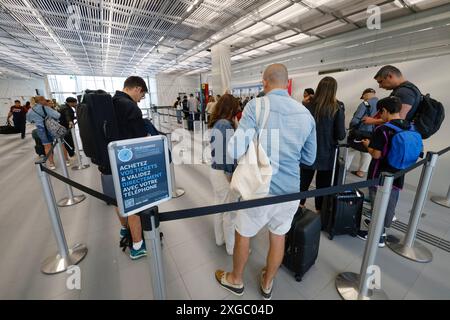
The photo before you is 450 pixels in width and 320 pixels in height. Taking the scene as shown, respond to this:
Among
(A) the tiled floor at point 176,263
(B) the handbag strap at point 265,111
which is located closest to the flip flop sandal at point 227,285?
(A) the tiled floor at point 176,263

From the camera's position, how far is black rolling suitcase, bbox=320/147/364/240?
2.04 meters

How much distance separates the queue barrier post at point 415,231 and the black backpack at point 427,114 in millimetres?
450

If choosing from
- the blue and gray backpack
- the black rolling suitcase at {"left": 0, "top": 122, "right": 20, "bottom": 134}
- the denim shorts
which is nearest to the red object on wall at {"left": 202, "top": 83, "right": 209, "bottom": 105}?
the denim shorts

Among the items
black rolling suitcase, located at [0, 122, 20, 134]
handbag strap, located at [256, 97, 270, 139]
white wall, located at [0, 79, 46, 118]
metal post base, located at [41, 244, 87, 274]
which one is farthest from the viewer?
white wall, located at [0, 79, 46, 118]

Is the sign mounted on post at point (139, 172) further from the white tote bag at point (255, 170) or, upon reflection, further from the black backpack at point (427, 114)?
the black backpack at point (427, 114)

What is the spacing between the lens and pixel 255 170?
45.1 inches

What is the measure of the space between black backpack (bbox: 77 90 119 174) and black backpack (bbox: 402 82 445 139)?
2552 millimetres

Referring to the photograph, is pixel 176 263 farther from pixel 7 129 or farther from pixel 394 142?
pixel 7 129

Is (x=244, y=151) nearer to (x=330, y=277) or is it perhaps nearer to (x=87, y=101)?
(x=87, y=101)

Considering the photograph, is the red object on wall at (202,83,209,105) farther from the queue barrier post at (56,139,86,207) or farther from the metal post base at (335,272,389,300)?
the metal post base at (335,272,389,300)

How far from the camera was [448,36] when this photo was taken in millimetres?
5105

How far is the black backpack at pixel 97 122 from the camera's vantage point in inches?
54.1

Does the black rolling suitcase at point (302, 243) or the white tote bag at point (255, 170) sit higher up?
the white tote bag at point (255, 170)

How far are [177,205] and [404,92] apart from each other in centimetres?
284
